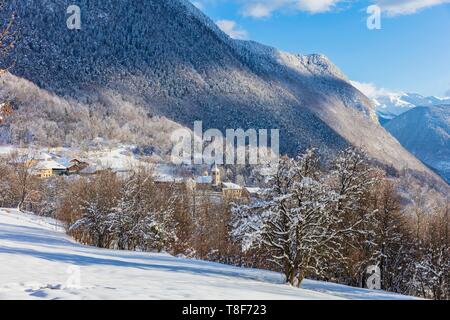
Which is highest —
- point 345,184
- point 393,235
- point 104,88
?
point 104,88

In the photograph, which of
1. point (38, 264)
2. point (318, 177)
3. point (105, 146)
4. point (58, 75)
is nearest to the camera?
point (38, 264)

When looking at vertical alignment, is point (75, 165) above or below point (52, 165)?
above

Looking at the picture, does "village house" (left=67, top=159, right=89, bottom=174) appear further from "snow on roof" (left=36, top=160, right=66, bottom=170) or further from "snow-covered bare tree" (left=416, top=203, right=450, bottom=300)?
"snow-covered bare tree" (left=416, top=203, right=450, bottom=300)

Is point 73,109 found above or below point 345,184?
above

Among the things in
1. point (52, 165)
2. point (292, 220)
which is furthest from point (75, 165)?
point (292, 220)

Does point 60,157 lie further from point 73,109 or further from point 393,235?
point 393,235

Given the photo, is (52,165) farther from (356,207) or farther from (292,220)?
(292,220)

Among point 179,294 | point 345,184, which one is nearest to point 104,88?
point 345,184

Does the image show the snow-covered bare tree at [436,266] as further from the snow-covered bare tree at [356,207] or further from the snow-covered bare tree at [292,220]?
the snow-covered bare tree at [292,220]

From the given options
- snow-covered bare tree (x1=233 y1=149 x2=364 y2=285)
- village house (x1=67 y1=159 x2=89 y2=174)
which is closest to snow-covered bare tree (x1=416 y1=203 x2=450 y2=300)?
snow-covered bare tree (x1=233 y1=149 x2=364 y2=285)

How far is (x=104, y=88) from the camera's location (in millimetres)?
197250

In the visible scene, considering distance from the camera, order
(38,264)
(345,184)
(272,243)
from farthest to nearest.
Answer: (345,184) → (272,243) → (38,264)

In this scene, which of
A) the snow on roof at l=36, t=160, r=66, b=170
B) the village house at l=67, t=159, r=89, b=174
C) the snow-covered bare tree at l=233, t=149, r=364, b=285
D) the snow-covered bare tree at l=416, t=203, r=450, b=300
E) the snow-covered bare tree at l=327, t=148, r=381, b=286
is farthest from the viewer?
the village house at l=67, t=159, r=89, b=174
